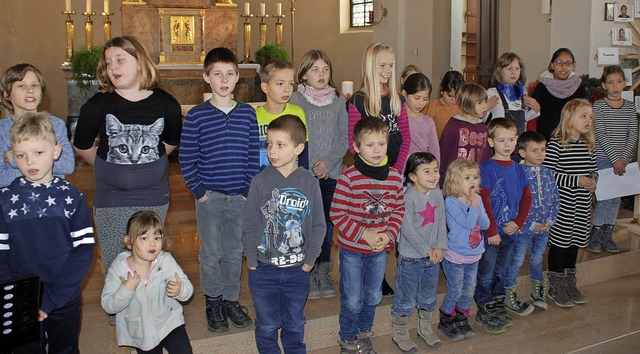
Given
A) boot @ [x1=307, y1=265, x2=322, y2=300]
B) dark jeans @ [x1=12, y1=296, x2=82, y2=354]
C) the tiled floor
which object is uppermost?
dark jeans @ [x1=12, y1=296, x2=82, y2=354]

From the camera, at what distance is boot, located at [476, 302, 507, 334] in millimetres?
4234

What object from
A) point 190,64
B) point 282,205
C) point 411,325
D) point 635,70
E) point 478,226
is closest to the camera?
point 282,205

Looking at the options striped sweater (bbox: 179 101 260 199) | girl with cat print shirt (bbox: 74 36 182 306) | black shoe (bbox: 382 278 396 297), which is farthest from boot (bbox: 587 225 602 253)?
girl with cat print shirt (bbox: 74 36 182 306)

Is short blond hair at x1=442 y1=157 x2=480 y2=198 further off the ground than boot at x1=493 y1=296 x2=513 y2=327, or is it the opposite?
short blond hair at x1=442 y1=157 x2=480 y2=198

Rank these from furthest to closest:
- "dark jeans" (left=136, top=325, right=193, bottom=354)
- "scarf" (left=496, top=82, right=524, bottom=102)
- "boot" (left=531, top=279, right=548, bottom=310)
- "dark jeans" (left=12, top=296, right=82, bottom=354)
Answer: "scarf" (left=496, top=82, right=524, bottom=102) → "boot" (left=531, top=279, right=548, bottom=310) → "dark jeans" (left=136, top=325, right=193, bottom=354) → "dark jeans" (left=12, top=296, right=82, bottom=354)

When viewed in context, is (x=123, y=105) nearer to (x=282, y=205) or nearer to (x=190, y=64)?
(x=282, y=205)

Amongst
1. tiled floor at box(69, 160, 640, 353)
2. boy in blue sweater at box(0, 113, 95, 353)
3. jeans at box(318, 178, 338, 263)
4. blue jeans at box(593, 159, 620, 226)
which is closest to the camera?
boy in blue sweater at box(0, 113, 95, 353)

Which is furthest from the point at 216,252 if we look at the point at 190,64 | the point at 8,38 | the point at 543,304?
the point at 8,38

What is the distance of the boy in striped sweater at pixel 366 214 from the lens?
11.5 feet

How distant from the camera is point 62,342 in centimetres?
301

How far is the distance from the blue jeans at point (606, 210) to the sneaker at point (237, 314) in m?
3.23

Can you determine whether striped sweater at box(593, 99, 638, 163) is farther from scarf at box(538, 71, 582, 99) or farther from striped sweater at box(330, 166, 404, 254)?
striped sweater at box(330, 166, 404, 254)

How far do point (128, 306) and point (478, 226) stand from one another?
206cm

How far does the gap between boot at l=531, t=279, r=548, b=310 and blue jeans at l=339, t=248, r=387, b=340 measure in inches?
58.9
